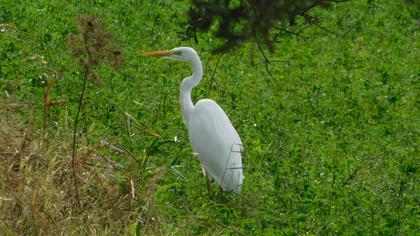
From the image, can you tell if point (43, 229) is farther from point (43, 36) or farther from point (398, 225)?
point (43, 36)

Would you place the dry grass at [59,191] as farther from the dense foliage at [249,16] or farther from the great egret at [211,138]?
the dense foliage at [249,16]

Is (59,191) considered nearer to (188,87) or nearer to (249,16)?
(188,87)

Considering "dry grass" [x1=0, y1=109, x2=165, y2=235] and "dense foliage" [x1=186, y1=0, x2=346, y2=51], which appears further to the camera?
"dry grass" [x1=0, y1=109, x2=165, y2=235]

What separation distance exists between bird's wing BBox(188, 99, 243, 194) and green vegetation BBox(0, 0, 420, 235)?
0.49 ft

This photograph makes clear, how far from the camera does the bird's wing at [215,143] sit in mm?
8547

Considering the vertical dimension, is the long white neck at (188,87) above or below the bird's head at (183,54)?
below

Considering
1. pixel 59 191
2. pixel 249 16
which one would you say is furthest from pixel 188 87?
pixel 249 16

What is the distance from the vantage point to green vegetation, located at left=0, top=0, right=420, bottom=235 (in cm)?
714

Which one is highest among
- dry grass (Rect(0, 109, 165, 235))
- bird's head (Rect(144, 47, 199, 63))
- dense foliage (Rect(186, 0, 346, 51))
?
dense foliage (Rect(186, 0, 346, 51))

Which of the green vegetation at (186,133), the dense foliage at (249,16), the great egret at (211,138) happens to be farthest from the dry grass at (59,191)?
the dense foliage at (249,16)

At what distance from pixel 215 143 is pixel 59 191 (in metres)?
2.02

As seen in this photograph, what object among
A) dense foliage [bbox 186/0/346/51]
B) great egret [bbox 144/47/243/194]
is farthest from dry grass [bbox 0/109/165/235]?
dense foliage [bbox 186/0/346/51]

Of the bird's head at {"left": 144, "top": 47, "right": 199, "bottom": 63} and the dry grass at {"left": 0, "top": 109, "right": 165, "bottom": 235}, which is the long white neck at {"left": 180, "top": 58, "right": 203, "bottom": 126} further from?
the dry grass at {"left": 0, "top": 109, "right": 165, "bottom": 235}

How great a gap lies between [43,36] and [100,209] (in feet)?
18.3
